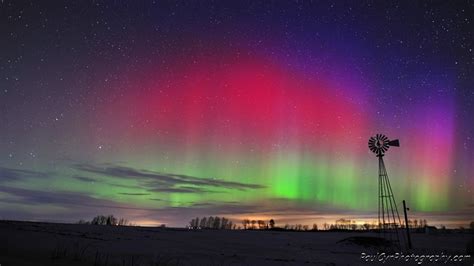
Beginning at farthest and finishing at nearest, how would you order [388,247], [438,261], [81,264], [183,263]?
1. [388,247]
2. [438,261]
3. [183,263]
4. [81,264]

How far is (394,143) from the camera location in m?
46.0

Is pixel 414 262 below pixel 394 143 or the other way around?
below

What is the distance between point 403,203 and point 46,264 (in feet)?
142

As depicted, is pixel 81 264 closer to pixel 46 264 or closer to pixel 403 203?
pixel 46 264

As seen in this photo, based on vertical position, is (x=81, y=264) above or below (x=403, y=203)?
below

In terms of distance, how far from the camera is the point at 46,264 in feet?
41.0

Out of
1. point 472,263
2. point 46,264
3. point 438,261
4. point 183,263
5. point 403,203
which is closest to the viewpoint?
point 46,264

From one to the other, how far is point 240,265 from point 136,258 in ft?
20.7

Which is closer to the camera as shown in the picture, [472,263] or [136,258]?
[136,258]

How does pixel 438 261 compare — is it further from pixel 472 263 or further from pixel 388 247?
pixel 388 247

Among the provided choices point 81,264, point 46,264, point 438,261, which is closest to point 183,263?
point 81,264

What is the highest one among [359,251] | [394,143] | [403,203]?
[394,143]

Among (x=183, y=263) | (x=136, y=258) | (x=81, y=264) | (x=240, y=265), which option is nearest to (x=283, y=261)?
(x=240, y=265)

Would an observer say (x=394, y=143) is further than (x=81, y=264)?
Yes
